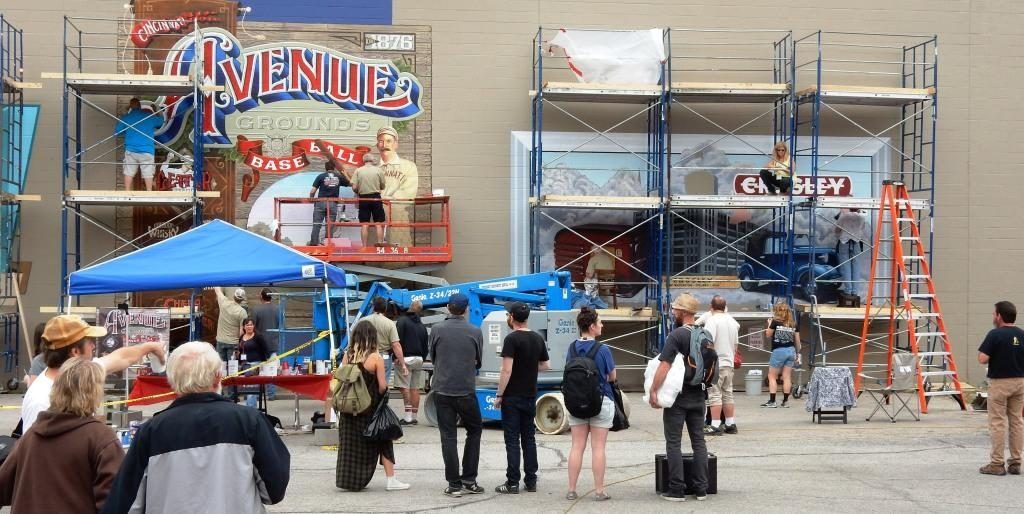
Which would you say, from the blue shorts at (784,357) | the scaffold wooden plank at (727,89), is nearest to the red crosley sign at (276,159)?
the scaffold wooden plank at (727,89)

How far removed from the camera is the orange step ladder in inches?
638

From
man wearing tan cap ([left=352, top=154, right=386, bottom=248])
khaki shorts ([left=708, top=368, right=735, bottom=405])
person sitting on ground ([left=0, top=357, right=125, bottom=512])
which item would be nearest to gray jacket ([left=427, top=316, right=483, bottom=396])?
khaki shorts ([left=708, top=368, right=735, bottom=405])

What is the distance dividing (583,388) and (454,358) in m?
1.32

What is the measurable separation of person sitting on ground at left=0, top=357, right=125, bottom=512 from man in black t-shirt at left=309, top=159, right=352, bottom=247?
45.4 feet

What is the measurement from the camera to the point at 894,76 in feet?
69.3

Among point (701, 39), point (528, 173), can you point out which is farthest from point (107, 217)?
point (701, 39)

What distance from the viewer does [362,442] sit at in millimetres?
9961

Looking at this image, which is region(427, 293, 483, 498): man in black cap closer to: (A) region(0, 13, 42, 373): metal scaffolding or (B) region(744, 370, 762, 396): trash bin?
(B) region(744, 370, 762, 396): trash bin

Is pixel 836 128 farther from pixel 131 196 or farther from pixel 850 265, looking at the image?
pixel 131 196

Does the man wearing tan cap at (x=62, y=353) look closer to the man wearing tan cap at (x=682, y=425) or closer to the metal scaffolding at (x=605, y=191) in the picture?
the man wearing tan cap at (x=682, y=425)

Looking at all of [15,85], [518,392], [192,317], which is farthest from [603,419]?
[15,85]

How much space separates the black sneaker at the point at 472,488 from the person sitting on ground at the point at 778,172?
37.9ft

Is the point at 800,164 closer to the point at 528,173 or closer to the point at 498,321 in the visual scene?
the point at 528,173

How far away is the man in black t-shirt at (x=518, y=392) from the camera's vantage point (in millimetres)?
9711
